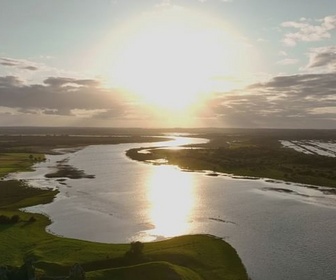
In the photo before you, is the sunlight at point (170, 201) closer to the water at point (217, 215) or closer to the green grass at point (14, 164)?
the water at point (217, 215)

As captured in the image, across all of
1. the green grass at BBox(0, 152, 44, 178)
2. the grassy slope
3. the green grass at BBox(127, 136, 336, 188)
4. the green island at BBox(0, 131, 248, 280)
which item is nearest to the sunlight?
Result: the green island at BBox(0, 131, 248, 280)

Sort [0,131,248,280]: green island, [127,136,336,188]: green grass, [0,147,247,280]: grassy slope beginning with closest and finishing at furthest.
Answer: [0,131,248,280]: green island
[0,147,247,280]: grassy slope
[127,136,336,188]: green grass

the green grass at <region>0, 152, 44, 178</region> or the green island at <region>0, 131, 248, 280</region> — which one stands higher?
the green grass at <region>0, 152, 44, 178</region>

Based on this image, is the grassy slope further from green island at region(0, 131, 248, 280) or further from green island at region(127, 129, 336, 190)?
green island at region(127, 129, 336, 190)

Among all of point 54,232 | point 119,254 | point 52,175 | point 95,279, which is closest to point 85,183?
point 52,175

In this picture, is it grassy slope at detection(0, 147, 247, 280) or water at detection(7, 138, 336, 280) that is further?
water at detection(7, 138, 336, 280)

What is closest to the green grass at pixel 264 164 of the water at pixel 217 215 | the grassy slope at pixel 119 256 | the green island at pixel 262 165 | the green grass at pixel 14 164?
the green island at pixel 262 165

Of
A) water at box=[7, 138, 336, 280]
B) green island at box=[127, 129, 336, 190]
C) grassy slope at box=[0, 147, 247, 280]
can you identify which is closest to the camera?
grassy slope at box=[0, 147, 247, 280]
